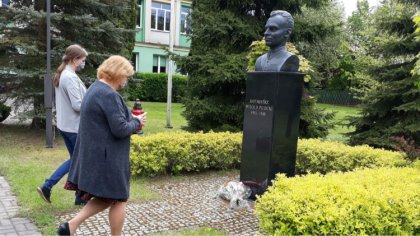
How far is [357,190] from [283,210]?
35.7 inches

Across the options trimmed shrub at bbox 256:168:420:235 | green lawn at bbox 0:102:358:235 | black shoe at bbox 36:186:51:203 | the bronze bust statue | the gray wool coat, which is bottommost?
green lawn at bbox 0:102:358:235

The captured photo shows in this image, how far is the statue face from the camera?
19.1 ft

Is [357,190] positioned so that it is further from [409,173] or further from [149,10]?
[149,10]

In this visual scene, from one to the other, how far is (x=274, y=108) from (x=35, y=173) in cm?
433

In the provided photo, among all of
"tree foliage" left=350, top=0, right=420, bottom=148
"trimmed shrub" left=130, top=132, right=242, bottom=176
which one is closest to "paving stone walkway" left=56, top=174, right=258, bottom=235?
"trimmed shrub" left=130, top=132, right=242, bottom=176

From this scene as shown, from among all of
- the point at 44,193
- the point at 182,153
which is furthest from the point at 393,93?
the point at 44,193

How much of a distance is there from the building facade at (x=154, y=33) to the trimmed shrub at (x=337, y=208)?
2621 centimetres

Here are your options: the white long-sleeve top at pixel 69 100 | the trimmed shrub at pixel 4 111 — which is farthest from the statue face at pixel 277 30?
the trimmed shrub at pixel 4 111

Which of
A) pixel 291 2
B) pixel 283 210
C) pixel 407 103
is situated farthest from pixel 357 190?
pixel 291 2

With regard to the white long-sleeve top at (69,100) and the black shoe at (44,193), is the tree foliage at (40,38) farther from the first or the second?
the black shoe at (44,193)

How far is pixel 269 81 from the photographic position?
574 centimetres

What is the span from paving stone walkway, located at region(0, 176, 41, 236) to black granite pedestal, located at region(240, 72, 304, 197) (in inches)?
119

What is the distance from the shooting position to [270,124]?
5.70 metres

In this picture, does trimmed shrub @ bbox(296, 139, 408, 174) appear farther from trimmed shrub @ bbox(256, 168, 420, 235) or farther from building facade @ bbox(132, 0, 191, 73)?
Result: building facade @ bbox(132, 0, 191, 73)
